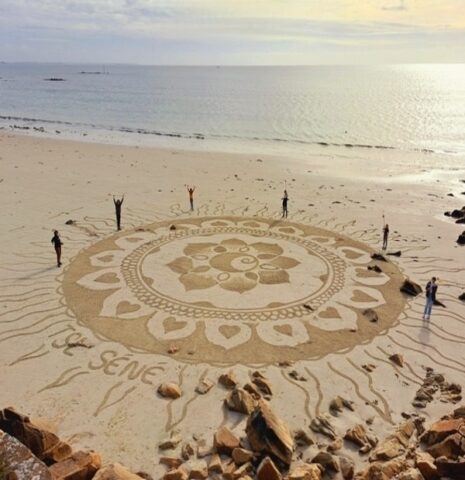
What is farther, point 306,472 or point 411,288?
point 411,288

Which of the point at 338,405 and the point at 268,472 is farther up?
the point at 268,472

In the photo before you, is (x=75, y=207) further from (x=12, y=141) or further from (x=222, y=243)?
(x=12, y=141)

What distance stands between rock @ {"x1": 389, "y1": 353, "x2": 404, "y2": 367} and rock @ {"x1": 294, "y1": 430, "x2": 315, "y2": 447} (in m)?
4.79

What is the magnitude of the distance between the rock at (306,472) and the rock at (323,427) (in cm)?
156

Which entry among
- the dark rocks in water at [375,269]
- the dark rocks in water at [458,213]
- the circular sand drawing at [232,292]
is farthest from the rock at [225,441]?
the dark rocks in water at [458,213]

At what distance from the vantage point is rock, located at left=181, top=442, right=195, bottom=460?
35.7 ft

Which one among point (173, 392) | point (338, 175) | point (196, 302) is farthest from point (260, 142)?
point (173, 392)

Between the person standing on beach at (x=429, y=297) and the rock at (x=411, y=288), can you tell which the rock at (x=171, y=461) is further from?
the rock at (x=411, y=288)

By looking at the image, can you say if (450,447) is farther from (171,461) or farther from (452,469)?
(171,461)

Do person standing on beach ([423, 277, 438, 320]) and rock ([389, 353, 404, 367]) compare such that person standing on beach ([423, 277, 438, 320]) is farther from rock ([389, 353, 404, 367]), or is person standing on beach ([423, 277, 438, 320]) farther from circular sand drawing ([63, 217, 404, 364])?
rock ([389, 353, 404, 367])

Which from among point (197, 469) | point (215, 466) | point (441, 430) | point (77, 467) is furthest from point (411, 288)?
point (77, 467)

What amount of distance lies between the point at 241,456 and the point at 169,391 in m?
3.31

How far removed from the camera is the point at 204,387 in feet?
43.6

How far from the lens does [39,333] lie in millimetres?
15945
